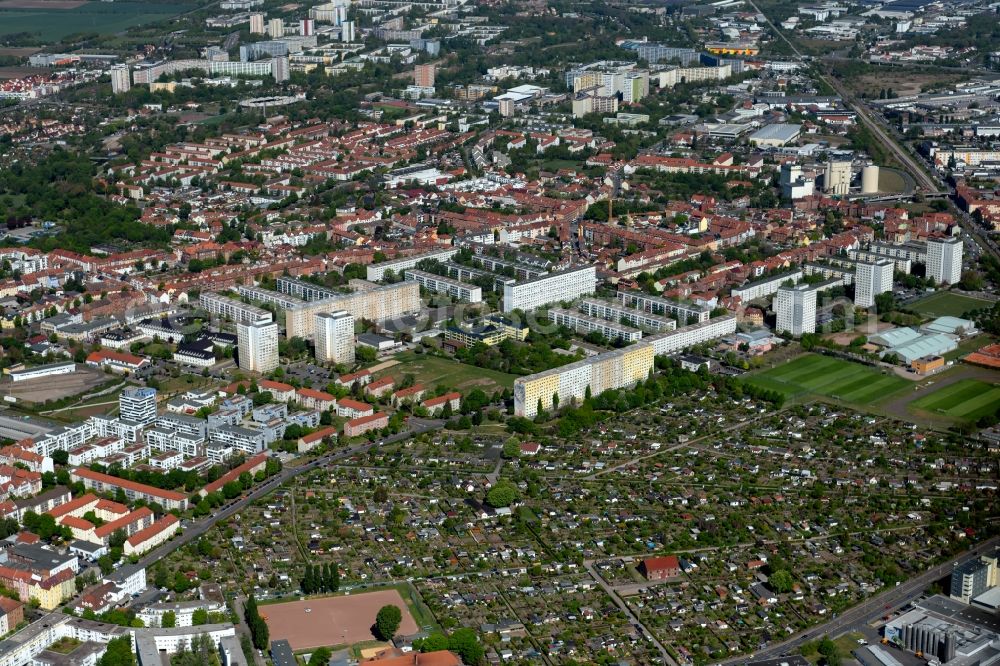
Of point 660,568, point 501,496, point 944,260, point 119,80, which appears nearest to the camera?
point 660,568

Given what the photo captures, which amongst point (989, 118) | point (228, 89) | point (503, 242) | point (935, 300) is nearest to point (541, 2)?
point (228, 89)

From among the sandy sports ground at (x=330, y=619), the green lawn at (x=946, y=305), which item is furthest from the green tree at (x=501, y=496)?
the green lawn at (x=946, y=305)

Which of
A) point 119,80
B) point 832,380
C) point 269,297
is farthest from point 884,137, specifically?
point 119,80

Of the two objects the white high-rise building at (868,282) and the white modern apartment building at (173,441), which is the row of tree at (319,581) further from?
the white high-rise building at (868,282)

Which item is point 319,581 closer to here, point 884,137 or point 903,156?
point 903,156

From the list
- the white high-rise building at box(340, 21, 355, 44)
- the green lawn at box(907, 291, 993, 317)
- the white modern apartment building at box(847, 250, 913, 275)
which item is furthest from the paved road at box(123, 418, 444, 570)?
the white high-rise building at box(340, 21, 355, 44)

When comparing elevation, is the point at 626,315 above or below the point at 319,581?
above
